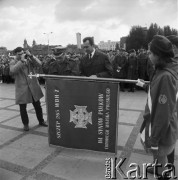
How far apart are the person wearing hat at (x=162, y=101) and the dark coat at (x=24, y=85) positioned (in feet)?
9.55

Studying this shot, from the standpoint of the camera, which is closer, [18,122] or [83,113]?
[83,113]

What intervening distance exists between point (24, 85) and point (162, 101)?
3286mm

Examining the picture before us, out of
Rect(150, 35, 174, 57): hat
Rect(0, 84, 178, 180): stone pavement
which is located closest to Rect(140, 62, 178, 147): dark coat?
Rect(150, 35, 174, 57): hat

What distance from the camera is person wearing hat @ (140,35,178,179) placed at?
89.6 inches

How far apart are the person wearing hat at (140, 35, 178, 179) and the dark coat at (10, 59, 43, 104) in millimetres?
2910

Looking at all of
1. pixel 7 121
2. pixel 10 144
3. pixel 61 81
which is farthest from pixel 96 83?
pixel 7 121

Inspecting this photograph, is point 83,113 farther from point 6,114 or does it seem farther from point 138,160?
point 6,114

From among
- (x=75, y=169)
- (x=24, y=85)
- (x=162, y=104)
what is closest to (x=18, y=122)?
(x=24, y=85)

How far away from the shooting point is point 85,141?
3439mm

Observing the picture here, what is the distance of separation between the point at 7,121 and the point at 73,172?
306 cm

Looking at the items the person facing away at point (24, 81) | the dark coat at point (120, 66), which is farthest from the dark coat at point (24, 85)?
the dark coat at point (120, 66)

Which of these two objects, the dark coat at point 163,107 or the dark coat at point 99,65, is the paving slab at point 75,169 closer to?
the dark coat at point 163,107

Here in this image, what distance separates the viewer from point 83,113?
3.31 metres

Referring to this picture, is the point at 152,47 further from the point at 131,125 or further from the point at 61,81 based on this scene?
the point at 131,125
